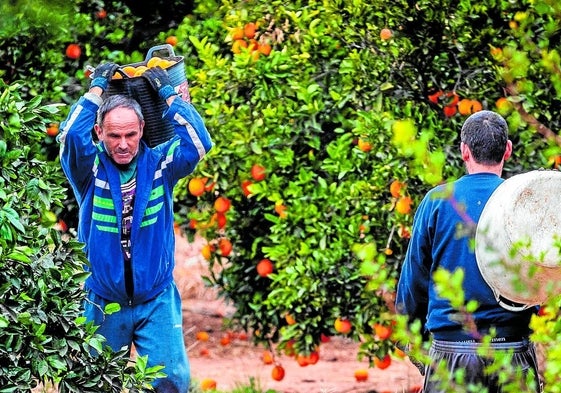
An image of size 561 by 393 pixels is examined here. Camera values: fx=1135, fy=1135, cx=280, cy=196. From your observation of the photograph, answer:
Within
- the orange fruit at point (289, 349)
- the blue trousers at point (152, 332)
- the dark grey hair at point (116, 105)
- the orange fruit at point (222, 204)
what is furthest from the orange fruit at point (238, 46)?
the blue trousers at point (152, 332)

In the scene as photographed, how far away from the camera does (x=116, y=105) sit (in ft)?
15.7

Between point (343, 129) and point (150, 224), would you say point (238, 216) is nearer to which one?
point (343, 129)

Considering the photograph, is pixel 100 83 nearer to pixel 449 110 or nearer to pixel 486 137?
pixel 486 137

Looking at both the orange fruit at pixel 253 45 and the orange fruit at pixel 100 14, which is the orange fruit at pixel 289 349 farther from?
the orange fruit at pixel 100 14

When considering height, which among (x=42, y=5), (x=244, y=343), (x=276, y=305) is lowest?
(x=244, y=343)

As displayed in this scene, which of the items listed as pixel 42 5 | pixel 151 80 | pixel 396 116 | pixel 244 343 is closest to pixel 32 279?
pixel 42 5

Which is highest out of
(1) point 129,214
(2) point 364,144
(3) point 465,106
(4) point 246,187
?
(3) point 465,106

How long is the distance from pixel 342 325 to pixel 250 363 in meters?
2.97

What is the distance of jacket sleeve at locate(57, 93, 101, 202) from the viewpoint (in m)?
4.62

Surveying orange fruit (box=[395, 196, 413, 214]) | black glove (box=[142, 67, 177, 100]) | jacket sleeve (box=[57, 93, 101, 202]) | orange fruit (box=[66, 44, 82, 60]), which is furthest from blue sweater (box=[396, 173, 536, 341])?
orange fruit (box=[66, 44, 82, 60])

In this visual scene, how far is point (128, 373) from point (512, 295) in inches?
55.1

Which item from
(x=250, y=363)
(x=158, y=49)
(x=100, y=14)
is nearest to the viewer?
(x=158, y=49)

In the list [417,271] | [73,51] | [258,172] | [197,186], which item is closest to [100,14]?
[73,51]

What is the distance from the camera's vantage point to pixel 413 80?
230 inches
